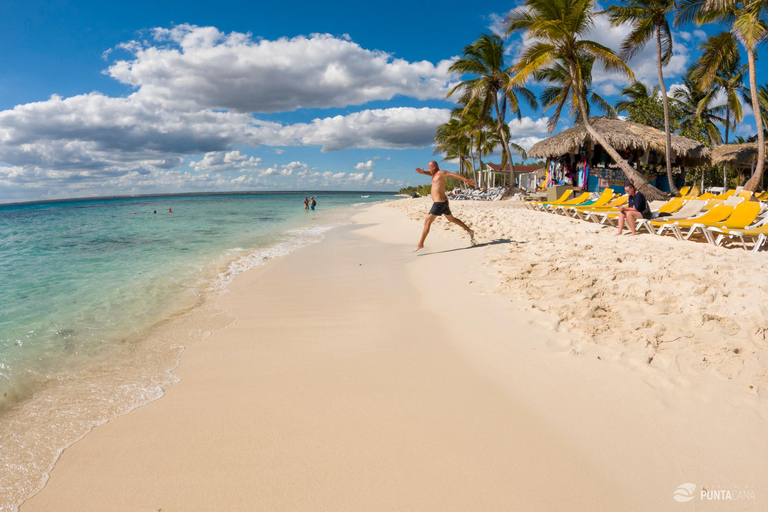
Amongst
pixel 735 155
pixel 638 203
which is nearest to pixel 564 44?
pixel 638 203

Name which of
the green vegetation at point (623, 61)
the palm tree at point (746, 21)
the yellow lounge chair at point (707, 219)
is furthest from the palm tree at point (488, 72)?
the yellow lounge chair at point (707, 219)

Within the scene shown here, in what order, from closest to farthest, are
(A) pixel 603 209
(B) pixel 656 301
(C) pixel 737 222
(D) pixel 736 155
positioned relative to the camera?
(B) pixel 656 301 < (C) pixel 737 222 < (A) pixel 603 209 < (D) pixel 736 155

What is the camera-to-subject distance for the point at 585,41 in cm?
1348

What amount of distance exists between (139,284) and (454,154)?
40710 millimetres

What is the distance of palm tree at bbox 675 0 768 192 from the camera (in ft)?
38.7

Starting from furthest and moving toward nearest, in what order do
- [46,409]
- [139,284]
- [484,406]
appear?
[139,284], [46,409], [484,406]

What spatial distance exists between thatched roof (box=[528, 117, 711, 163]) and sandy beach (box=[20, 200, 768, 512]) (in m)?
14.0

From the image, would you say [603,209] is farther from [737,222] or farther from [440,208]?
[440,208]

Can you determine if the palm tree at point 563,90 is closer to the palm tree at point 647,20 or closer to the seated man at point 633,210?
the palm tree at point 647,20

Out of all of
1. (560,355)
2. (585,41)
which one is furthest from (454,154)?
(560,355)

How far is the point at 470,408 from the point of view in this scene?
8.05 ft

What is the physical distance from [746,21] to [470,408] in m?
16.3

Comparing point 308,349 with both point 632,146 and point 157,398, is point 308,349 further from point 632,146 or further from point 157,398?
point 632,146

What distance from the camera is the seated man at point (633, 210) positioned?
8.06m
